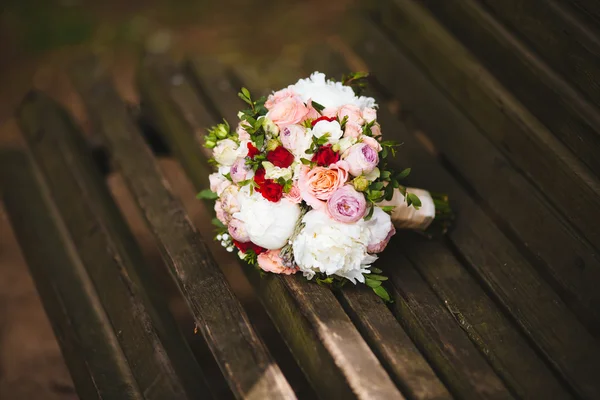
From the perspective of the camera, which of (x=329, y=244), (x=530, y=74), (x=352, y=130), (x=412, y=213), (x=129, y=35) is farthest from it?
(x=129, y=35)

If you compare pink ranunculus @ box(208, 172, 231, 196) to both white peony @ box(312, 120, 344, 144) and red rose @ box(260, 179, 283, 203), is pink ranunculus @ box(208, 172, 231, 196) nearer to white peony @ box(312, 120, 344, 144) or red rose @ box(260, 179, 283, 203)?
red rose @ box(260, 179, 283, 203)

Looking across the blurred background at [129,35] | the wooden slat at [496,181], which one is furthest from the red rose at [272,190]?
the blurred background at [129,35]

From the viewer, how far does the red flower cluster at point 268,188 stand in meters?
1.61

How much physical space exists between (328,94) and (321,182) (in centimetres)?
30

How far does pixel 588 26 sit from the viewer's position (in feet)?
6.05

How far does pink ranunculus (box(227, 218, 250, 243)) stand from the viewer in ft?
5.43

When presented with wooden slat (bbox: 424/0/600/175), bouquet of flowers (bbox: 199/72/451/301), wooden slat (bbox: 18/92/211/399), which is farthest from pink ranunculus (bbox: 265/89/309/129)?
wooden slat (bbox: 424/0/600/175)

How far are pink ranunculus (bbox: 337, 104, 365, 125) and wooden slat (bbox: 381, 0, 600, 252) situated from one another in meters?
0.64

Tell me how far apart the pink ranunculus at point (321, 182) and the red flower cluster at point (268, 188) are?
62 mm

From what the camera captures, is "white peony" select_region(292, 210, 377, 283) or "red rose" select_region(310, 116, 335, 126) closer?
"white peony" select_region(292, 210, 377, 283)

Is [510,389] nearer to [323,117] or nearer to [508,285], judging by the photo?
[508,285]

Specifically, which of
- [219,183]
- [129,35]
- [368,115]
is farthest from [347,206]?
[129,35]

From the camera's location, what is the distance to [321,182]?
1564 mm

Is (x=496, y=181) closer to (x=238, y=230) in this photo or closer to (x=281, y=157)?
(x=281, y=157)
